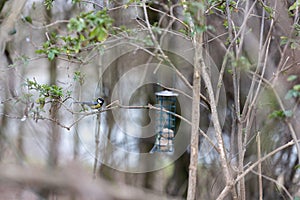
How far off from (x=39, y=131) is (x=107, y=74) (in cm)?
68

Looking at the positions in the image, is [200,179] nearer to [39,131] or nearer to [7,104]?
[39,131]

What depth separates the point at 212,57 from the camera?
265 centimetres

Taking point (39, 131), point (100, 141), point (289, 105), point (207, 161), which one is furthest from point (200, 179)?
point (39, 131)

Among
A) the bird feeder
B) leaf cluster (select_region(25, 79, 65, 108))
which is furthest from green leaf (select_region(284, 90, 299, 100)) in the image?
the bird feeder

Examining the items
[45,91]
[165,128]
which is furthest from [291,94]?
[165,128]

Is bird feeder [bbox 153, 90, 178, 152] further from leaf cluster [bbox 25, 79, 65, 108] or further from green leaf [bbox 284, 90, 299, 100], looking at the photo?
green leaf [bbox 284, 90, 299, 100]

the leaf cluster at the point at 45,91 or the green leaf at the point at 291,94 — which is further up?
the leaf cluster at the point at 45,91

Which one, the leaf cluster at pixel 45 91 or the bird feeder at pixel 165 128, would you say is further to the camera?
the bird feeder at pixel 165 128

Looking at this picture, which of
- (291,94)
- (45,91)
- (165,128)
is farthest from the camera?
(165,128)

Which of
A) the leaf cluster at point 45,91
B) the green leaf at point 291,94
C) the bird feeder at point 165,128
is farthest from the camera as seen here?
the bird feeder at point 165,128

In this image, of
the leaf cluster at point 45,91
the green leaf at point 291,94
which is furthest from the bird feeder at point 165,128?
the green leaf at point 291,94

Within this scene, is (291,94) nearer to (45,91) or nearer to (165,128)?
(45,91)

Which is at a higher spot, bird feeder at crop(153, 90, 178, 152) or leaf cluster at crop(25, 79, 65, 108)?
leaf cluster at crop(25, 79, 65, 108)

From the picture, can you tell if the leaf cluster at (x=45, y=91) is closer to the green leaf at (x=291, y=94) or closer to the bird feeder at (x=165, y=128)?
the bird feeder at (x=165, y=128)
